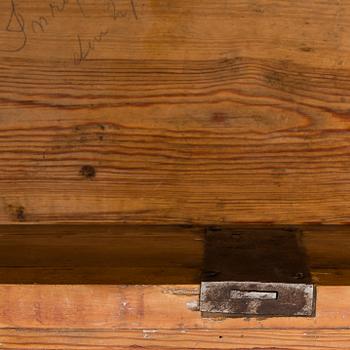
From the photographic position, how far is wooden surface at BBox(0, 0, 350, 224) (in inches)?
45.9

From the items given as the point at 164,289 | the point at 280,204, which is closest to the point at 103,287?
the point at 164,289

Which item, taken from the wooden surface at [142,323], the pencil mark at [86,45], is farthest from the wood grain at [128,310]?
the pencil mark at [86,45]

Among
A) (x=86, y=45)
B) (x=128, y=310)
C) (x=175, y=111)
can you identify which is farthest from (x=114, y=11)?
(x=128, y=310)

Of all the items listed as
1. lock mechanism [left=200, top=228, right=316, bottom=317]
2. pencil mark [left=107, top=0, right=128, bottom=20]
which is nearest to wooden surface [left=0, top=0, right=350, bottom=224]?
pencil mark [left=107, top=0, right=128, bottom=20]

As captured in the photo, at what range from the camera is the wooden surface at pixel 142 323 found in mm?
892

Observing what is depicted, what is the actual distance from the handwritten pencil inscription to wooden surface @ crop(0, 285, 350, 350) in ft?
1.62

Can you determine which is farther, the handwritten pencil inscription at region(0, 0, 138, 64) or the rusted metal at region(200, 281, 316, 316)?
the handwritten pencil inscription at region(0, 0, 138, 64)

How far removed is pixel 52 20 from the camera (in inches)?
46.0

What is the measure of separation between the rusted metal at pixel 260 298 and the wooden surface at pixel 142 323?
19 millimetres

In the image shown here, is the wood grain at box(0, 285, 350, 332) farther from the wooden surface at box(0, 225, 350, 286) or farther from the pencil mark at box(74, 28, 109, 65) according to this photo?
the pencil mark at box(74, 28, 109, 65)

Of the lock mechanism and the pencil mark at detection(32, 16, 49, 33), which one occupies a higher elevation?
the pencil mark at detection(32, 16, 49, 33)

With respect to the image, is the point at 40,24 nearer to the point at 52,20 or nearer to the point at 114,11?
the point at 52,20

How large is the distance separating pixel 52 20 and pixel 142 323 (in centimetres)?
61

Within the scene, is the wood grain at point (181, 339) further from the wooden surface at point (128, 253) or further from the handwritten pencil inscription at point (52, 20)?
the handwritten pencil inscription at point (52, 20)
